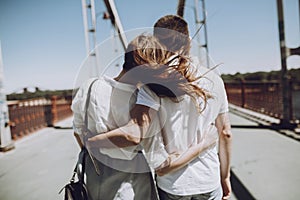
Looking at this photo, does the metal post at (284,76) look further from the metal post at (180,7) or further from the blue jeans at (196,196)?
the blue jeans at (196,196)

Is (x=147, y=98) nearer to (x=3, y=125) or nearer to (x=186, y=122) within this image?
(x=186, y=122)

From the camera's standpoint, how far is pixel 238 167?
2707mm

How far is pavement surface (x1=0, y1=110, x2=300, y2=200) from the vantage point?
2184 millimetres

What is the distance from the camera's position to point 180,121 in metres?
0.82

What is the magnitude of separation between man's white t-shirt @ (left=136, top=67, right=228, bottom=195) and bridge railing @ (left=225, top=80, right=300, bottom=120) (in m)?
4.32

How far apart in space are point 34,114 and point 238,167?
5391mm

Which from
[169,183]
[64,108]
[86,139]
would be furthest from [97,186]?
[64,108]

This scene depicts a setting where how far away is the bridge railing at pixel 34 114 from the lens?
5160mm

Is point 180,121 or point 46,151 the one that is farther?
point 46,151

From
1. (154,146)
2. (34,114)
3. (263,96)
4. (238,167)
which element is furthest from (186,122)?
(34,114)

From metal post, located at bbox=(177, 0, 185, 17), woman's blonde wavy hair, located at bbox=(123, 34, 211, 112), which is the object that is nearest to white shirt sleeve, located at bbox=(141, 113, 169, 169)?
woman's blonde wavy hair, located at bbox=(123, 34, 211, 112)

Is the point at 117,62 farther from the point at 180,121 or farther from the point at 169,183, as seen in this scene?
the point at 169,183

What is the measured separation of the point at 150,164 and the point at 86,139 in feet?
0.76

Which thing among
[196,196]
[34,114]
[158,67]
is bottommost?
[34,114]
